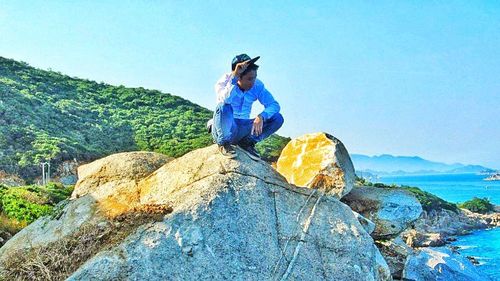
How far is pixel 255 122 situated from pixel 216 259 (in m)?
2.47

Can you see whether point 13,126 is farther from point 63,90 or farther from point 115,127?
point 63,90

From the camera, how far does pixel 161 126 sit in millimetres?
65688

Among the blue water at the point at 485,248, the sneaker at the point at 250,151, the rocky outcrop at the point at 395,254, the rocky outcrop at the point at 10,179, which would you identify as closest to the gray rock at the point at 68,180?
the rocky outcrop at the point at 10,179

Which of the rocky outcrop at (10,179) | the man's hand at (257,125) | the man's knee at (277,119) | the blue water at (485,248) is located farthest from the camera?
the blue water at (485,248)

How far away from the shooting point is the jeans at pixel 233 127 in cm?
922

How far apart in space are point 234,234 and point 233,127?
1931mm

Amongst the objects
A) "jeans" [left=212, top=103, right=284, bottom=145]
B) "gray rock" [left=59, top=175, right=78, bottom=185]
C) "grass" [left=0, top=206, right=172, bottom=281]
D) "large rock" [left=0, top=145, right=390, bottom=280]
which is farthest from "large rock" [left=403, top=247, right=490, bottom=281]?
"gray rock" [left=59, top=175, right=78, bottom=185]

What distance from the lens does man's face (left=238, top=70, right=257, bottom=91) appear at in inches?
365

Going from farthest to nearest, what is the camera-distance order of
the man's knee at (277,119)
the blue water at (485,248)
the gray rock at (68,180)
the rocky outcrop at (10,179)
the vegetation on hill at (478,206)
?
the vegetation on hill at (478,206) → the blue water at (485,248) → the gray rock at (68,180) → the rocky outcrop at (10,179) → the man's knee at (277,119)

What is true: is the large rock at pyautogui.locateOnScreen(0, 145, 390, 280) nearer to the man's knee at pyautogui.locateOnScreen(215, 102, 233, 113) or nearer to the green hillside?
the man's knee at pyautogui.locateOnScreen(215, 102, 233, 113)

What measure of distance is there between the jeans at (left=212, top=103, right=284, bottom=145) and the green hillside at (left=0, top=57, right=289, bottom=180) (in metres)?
27.7

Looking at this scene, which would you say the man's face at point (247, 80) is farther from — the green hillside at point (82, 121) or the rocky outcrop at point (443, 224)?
the rocky outcrop at point (443, 224)

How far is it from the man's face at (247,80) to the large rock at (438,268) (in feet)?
20.9

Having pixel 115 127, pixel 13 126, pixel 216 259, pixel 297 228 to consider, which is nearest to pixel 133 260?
pixel 216 259
